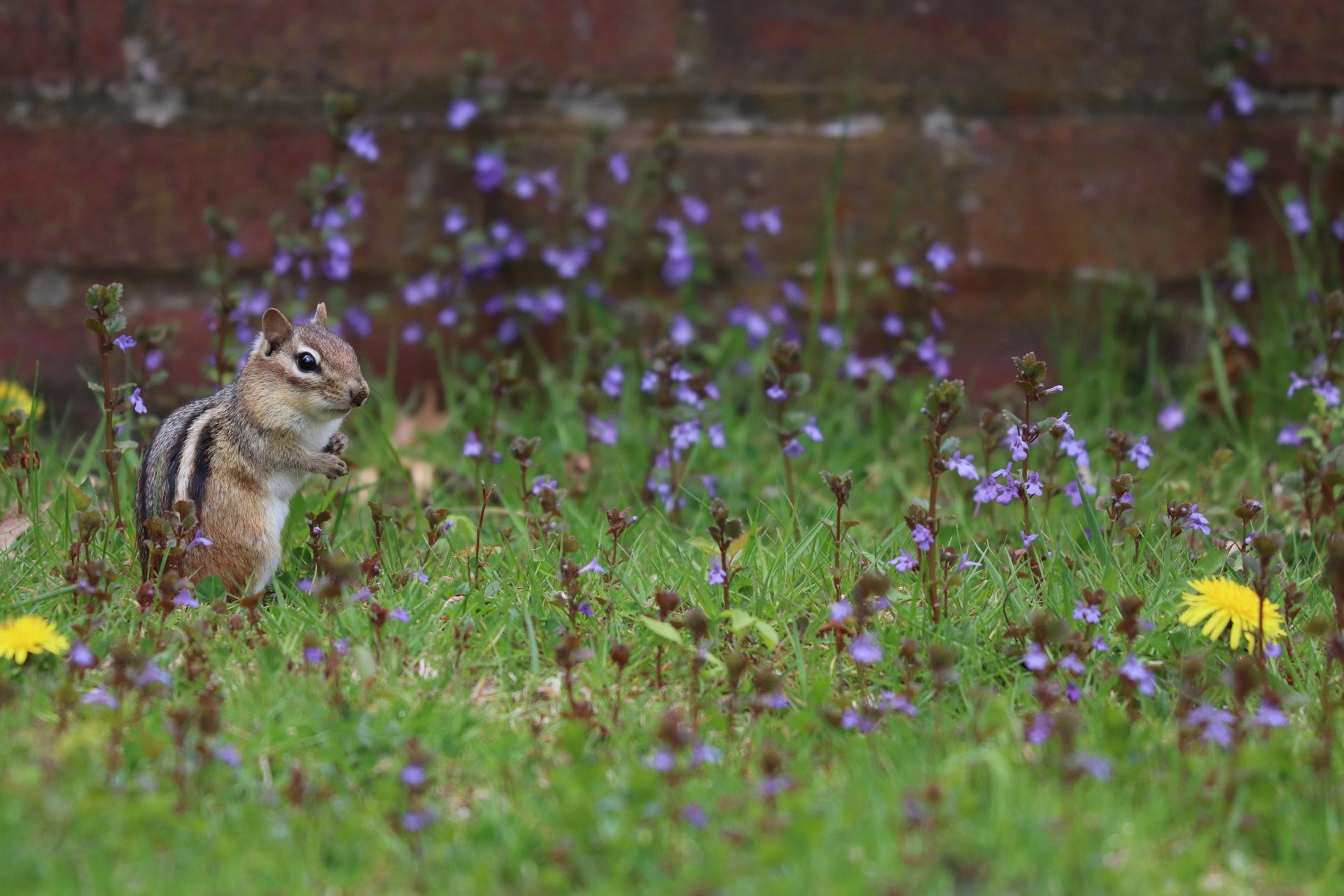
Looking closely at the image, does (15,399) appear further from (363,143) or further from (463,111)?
(463,111)

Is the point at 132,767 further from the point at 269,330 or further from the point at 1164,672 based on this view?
the point at 1164,672

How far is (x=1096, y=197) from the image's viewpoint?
16.1 feet

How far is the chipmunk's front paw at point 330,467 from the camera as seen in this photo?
3305mm

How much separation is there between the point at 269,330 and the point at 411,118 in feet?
5.31

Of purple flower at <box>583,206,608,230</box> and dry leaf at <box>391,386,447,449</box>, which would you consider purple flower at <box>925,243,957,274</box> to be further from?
dry leaf at <box>391,386,447,449</box>

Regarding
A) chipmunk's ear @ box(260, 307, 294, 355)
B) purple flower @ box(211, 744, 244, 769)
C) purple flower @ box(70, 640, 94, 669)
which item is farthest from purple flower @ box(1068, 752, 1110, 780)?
chipmunk's ear @ box(260, 307, 294, 355)

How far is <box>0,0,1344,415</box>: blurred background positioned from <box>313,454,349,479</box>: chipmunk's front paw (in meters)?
1.61

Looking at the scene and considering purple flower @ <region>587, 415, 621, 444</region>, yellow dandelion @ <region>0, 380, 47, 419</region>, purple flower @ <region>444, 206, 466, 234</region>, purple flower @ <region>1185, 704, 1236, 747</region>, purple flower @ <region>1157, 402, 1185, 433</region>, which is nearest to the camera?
purple flower @ <region>1185, 704, 1236, 747</region>

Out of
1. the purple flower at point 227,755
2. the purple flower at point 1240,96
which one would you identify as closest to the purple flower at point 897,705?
the purple flower at point 227,755

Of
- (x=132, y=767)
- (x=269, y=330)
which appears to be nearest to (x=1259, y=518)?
(x=269, y=330)

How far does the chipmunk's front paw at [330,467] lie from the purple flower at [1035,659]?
1.65m

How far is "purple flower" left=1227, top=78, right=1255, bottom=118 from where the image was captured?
4.79m

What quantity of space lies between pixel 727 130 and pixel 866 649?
2697 mm

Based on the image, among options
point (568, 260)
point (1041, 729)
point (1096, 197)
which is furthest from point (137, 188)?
point (1041, 729)
